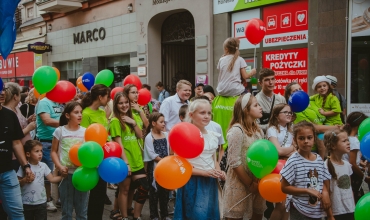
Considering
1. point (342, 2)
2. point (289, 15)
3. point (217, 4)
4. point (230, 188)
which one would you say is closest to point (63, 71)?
point (217, 4)

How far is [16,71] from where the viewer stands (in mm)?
25750

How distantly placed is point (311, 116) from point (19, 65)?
73.4 ft

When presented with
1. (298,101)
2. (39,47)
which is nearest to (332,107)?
(298,101)

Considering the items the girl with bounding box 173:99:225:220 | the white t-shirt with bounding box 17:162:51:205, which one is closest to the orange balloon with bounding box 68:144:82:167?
the white t-shirt with bounding box 17:162:51:205

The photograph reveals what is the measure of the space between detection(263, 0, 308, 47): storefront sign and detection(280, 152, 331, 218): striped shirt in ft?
24.0

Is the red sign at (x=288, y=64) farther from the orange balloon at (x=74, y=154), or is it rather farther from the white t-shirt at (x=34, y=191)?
the white t-shirt at (x=34, y=191)

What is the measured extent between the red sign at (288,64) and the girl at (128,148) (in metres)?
6.10

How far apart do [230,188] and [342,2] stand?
689 cm

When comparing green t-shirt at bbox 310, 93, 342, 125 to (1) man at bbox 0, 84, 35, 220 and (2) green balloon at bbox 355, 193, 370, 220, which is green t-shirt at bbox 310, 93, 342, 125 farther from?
(1) man at bbox 0, 84, 35, 220

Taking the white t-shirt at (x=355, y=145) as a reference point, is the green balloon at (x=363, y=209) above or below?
below

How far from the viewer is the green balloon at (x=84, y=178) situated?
5.03 m

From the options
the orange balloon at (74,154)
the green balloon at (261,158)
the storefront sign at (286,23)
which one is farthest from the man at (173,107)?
the storefront sign at (286,23)

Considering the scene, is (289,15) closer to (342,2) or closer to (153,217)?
(342,2)

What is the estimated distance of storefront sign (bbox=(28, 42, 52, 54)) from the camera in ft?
71.8
